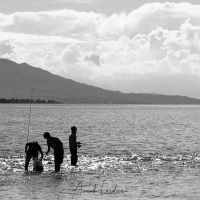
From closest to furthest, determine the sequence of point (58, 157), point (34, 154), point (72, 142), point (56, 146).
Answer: point (56, 146)
point (58, 157)
point (34, 154)
point (72, 142)

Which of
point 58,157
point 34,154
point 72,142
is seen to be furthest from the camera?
point 72,142

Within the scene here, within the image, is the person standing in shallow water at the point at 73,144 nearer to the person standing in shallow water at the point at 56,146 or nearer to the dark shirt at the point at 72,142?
the dark shirt at the point at 72,142

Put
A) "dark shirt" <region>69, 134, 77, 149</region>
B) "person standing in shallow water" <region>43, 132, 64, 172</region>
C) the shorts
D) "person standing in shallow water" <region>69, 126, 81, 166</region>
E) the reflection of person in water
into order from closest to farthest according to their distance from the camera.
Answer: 1. "person standing in shallow water" <region>43, 132, 64, 172</region>
2. the shorts
3. the reflection of person in water
4. "person standing in shallow water" <region>69, 126, 81, 166</region>
5. "dark shirt" <region>69, 134, 77, 149</region>

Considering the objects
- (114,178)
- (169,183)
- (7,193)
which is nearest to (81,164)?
(114,178)

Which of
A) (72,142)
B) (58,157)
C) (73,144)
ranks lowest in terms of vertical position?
(58,157)

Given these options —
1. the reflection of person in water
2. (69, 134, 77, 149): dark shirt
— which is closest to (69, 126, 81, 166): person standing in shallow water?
(69, 134, 77, 149): dark shirt

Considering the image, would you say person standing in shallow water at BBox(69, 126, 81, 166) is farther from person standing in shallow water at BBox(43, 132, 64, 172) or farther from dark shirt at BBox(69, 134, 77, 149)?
person standing in shallow water at BBox(43, 132, 64, 172)

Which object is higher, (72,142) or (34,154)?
(72,142)

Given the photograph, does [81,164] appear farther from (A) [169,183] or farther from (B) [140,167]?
(A) [169,183]

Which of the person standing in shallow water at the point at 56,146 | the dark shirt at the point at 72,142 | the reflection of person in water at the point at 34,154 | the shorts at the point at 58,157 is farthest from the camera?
the dark shirt at the point at 72,142

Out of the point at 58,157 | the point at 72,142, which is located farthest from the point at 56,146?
the point at 72,142

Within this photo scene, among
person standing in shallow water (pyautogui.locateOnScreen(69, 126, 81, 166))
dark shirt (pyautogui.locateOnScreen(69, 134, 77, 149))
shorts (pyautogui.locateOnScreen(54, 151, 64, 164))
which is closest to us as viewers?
shorts (pyautogui.locateOnScreen(54, 151, 64, 164))

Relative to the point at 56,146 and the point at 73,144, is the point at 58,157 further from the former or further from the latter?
the point at 73,144

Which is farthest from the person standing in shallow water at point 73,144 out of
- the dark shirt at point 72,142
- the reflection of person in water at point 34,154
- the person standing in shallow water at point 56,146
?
the reflection of person in water at point 34,154
